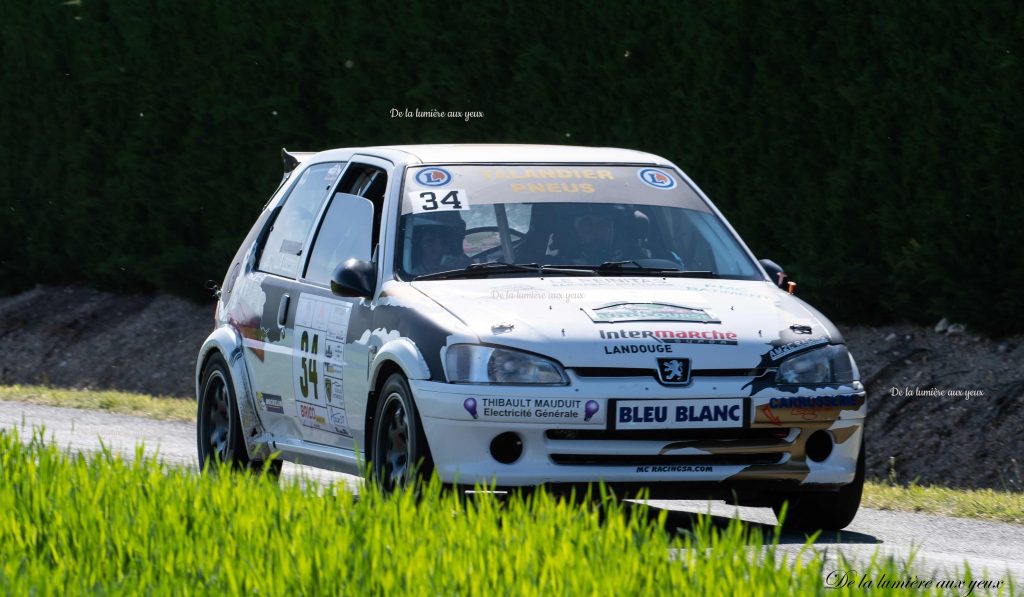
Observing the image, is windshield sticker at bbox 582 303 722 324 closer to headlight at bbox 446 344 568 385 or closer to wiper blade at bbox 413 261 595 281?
headlight at bbox 446 344 568 385

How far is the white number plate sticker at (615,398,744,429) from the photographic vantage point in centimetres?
764

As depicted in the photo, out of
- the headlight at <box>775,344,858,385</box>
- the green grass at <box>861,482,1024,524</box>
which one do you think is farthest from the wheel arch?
the green grass at <box>861,482,1024,524</box>

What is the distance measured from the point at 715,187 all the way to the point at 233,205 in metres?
6.63

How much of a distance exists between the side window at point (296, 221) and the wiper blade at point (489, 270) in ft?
4.29

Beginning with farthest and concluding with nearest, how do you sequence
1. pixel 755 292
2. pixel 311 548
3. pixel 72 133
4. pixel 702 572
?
pixel 72 133 → pixel 755 292 → pixel 311 548 → pixel 702 572

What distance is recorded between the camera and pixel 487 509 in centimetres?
621

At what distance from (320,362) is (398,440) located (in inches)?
40.1

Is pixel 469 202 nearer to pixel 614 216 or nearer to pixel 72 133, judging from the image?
pixel 614 216

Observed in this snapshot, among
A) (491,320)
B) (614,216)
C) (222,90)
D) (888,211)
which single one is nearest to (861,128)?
(888,211)

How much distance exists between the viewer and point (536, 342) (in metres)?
7.65

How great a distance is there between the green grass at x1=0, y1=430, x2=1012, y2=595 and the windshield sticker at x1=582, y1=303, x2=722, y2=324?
1.52 meters

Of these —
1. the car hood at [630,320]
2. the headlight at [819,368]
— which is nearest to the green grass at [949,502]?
the headlight at [819,368]

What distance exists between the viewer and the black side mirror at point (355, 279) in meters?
8.50

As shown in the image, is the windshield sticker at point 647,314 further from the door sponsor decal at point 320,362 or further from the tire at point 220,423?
the tire at point 220,423
